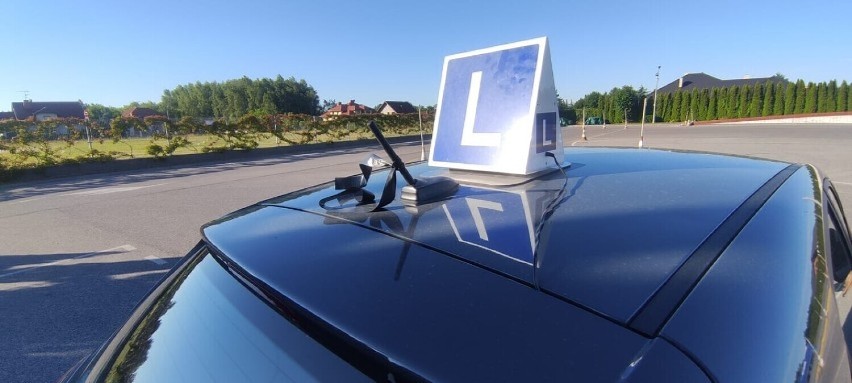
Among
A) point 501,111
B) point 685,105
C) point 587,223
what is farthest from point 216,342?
point 685,105

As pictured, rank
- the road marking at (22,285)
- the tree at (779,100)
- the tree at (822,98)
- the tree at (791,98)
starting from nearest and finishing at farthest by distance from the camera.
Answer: the road marking at (22,285), the tree at (822,98), the tree at (791,98), the tree at (779,100)

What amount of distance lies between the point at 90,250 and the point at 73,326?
268 centimetres

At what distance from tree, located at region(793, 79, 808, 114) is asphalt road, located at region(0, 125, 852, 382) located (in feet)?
149

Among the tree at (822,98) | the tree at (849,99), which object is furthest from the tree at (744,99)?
the tree at (849,99)

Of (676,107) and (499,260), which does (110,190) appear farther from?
(676,107)

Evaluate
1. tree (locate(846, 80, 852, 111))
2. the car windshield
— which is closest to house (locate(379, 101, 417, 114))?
tree (locate(846, 80, 852, 111))

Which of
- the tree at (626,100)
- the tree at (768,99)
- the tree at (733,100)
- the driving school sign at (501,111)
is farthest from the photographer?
the tree at (626,100)

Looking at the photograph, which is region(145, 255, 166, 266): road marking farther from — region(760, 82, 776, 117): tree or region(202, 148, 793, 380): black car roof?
region(760, 82, 776, 117): tree

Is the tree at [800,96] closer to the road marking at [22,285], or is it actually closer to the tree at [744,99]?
the tree at [744,99]

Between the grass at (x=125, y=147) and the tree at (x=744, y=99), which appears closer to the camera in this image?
the grass at (x=125, y=147)

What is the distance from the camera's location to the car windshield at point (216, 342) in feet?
2.72

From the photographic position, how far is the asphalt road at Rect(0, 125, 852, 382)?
132 inches

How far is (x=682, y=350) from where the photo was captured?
0.64 metres

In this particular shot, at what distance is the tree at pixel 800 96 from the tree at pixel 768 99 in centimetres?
215
